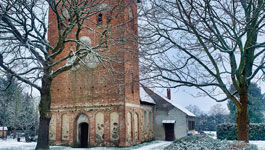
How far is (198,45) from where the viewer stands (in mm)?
9727

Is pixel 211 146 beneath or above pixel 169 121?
above

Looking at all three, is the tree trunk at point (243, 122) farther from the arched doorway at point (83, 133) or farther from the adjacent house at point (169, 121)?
the adjacent house at point (169, 121)

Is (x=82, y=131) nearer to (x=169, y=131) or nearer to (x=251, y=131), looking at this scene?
(x=169, y=131)

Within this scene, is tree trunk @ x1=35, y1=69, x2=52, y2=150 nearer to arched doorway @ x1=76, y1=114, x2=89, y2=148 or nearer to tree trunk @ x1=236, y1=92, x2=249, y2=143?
arched doorway @ x1=76, y1=114, x2=89, y2=148

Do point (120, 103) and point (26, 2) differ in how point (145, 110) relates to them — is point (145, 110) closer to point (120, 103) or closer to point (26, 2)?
point (120, 103)

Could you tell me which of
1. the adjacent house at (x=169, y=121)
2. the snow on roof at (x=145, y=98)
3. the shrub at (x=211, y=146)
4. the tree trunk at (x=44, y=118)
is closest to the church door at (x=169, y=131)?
the adjacent house at (x=169, y=121)

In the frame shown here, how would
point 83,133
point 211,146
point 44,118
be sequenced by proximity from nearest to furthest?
point 211,146 < point 44,118 < point 83,133

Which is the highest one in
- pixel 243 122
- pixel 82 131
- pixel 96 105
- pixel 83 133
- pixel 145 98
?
pixel 145 98

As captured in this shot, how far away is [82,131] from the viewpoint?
20906 mm

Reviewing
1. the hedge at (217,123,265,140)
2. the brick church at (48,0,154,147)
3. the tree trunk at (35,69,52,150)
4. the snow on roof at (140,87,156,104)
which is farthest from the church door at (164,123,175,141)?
the tree trunk at (35,69,52,150)

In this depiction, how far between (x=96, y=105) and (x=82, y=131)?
113 inches

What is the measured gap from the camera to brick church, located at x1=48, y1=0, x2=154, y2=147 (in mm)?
19250

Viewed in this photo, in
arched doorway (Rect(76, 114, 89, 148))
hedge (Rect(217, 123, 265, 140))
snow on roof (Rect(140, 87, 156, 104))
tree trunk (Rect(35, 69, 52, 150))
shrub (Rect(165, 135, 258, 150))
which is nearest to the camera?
shrub (Rect(165, 135, 258, 150))

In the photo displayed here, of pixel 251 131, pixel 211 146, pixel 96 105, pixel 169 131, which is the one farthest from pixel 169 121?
pixel 211 146
